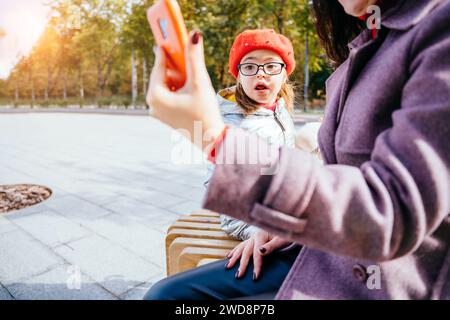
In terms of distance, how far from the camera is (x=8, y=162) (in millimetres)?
7328

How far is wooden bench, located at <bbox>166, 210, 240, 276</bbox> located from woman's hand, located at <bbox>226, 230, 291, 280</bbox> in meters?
0.35

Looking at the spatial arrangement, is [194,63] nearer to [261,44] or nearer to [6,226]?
[261,44]

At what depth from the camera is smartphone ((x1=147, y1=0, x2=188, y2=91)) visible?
773 mm

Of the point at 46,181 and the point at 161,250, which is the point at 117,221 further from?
the point at 46,181

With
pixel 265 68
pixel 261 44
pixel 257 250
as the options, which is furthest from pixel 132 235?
pixel 257 250

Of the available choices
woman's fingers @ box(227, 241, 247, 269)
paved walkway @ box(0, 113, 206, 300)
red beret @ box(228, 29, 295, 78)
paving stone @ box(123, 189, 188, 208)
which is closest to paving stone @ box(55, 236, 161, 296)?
paved walkway @ box(0, 113, 206, 300)

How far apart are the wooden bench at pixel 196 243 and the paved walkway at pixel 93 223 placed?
59 cm

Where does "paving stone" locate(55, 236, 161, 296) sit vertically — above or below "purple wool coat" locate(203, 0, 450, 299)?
below

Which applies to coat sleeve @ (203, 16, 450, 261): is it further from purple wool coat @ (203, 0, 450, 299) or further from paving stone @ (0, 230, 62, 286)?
paving stone @ (0, 230, 62, 286)

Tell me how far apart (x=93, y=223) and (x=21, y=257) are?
2.90 feet

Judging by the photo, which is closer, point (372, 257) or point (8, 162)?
point (372, 257)

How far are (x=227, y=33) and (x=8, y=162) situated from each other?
1571cm

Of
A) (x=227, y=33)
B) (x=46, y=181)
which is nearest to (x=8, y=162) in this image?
(x=46, y=181)

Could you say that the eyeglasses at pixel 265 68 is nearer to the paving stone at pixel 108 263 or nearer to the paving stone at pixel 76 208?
the paving stone at pixel 108 263
